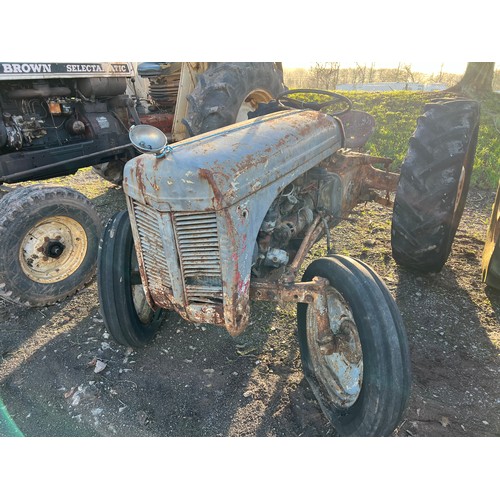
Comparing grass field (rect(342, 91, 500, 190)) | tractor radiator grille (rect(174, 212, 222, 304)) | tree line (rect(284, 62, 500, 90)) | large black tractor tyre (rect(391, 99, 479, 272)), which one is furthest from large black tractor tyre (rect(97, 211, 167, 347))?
tree line (rect(284, 62, 500, 90))

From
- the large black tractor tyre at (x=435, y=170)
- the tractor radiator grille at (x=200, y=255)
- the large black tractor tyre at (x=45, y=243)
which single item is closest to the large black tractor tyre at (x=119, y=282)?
the tractor radiator grille at (x=200, y=255)

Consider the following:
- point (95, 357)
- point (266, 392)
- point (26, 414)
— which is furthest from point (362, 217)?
point (26, 414)

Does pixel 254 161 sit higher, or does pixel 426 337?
pixel 254 161

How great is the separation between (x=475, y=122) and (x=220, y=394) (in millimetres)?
2884

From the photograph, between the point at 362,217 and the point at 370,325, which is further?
the point at 362,217

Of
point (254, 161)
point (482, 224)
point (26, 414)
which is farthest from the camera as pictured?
point (482, 224)

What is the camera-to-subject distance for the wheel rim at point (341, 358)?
7.14ft

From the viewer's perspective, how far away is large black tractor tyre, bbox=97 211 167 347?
2.62 metres

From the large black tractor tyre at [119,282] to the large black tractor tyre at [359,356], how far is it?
1.23 meters

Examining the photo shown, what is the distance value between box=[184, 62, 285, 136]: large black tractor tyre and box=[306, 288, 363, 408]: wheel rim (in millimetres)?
2080

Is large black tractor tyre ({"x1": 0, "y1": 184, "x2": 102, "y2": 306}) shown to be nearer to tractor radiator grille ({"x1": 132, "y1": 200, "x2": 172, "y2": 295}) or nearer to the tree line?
tractor radiator grille ({"x1": 132, "y1": 200, "x2": 172, "y2": 295})

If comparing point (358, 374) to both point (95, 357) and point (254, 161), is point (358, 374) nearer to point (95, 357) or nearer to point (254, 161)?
point (254, 161)

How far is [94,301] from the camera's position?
3555 millimetres

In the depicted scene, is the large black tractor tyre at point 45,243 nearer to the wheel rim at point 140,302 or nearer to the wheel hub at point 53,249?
the wheel hub at point 53,249
